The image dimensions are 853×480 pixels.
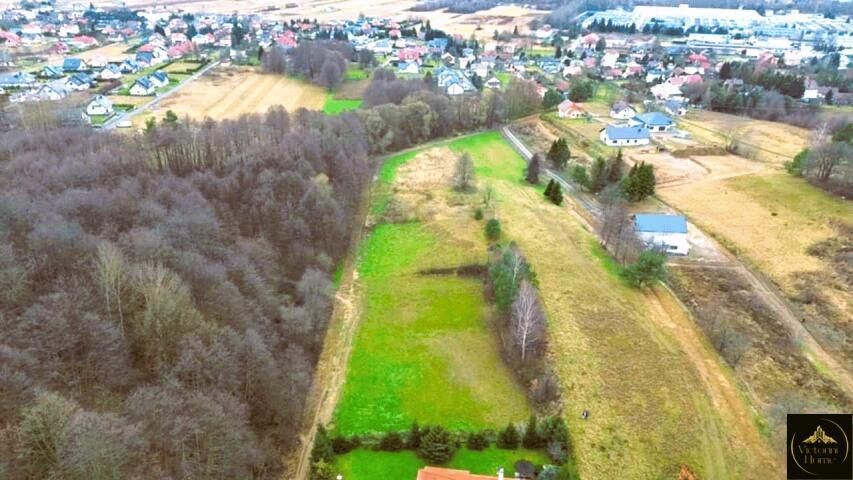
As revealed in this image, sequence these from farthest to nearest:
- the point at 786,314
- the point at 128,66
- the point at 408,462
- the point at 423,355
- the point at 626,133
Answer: the point at 128,66
the point at 626,133
the point at 786,314
the point at 423,355
the point at 408,462

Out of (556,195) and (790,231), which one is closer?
(790,231)

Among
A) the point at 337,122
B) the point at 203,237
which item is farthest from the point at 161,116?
the point at 203,237

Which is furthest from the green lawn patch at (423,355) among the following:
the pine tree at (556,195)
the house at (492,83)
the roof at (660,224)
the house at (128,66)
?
the house at (128,66)

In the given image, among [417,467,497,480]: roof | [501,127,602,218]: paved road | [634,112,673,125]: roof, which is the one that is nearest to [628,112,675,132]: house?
[634,112,673,125]: roof

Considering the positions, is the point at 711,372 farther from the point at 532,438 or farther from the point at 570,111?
the point at 570,111

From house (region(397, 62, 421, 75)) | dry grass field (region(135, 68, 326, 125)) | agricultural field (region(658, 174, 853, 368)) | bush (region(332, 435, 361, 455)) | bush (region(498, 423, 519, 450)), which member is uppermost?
house (region(397, 62, 421, 75))

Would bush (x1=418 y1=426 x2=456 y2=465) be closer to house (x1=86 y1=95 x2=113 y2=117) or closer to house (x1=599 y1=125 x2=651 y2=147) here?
house (x1=599 y1=125 x2=651 y2=147)

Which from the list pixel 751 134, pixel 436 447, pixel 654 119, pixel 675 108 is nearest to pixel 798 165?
pixel 751 134

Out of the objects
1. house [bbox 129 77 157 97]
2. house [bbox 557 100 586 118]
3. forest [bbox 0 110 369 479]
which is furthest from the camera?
house [bbox 129 77 157 97]
